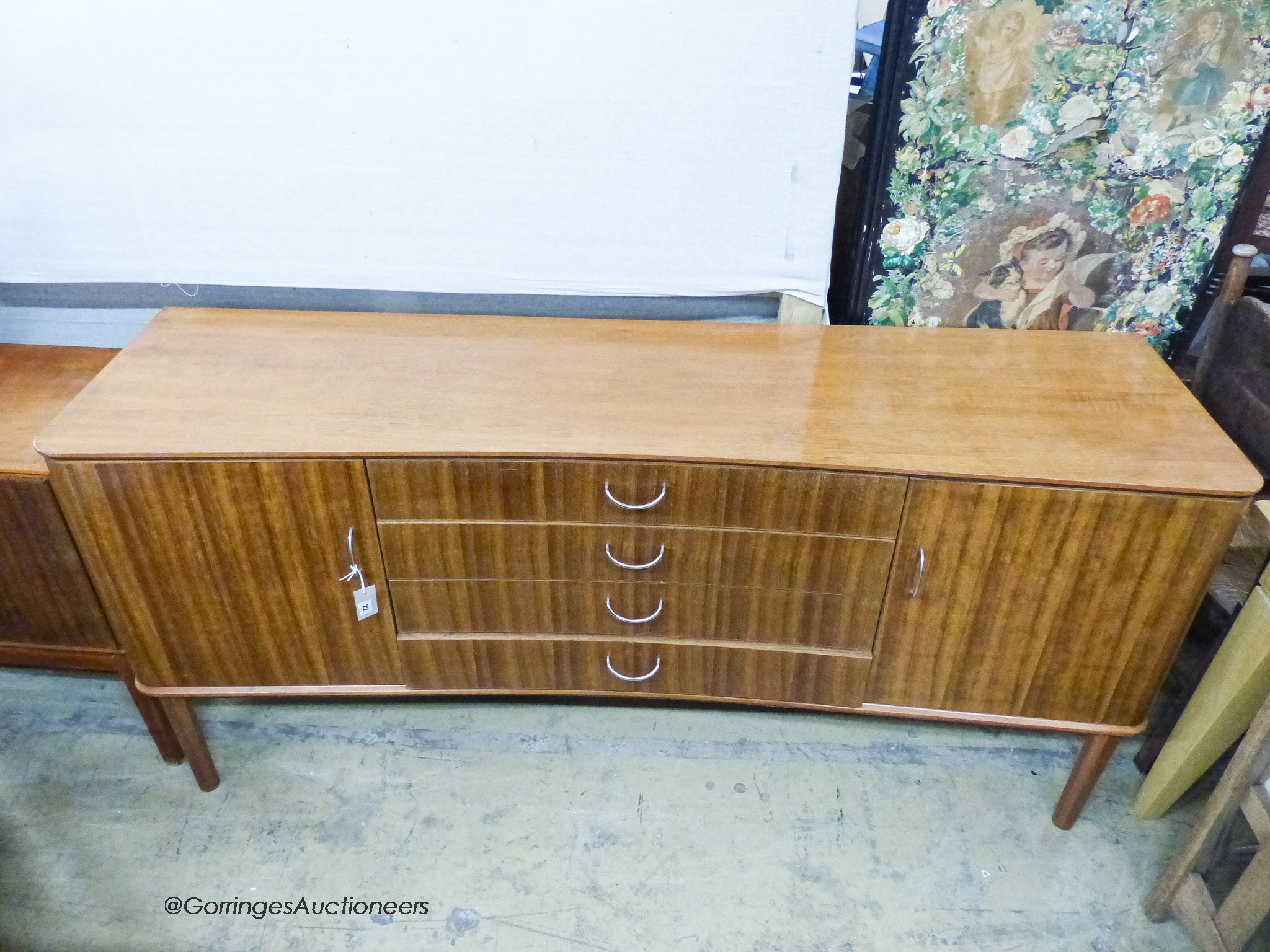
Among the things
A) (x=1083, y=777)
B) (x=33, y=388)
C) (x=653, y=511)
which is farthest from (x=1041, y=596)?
(x=33, y=388)

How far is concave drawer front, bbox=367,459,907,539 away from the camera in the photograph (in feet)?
4.16

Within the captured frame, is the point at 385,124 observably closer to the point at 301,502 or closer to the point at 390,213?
the point at 390,213

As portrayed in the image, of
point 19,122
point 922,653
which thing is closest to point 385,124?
point 19,122

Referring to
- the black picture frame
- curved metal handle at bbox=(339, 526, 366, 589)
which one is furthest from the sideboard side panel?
the black picture frame

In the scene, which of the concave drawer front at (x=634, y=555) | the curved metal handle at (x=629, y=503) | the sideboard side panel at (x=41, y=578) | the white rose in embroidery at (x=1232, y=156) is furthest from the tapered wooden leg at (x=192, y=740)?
the white rose in embroidery at (x=1232, y=156)

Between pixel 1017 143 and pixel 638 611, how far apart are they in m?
0.96

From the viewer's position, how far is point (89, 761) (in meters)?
1.70

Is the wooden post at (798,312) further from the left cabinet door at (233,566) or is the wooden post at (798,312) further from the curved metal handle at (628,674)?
the left cabinet door at (233,566)

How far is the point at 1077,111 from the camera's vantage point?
143 cm

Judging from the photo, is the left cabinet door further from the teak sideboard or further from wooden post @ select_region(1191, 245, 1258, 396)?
wooden post @ select_region(1191, 245, 1258, 396)

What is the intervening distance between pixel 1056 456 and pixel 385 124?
1.14 metres

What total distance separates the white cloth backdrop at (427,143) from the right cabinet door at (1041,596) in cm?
52

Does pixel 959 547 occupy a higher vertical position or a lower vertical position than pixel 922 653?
higher

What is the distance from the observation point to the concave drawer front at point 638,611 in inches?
55.7
